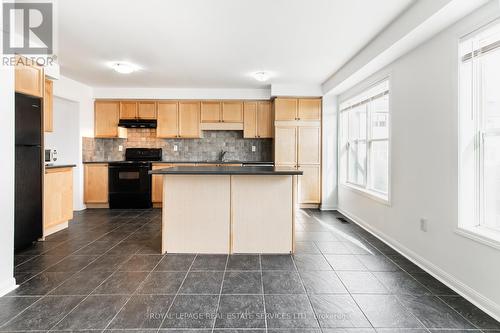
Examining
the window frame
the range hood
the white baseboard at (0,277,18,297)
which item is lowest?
the white baseboard at (0,277,18,297)

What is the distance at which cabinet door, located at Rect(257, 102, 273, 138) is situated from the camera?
5.72 metres

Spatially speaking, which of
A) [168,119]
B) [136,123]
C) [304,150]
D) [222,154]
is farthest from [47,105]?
[304,150]

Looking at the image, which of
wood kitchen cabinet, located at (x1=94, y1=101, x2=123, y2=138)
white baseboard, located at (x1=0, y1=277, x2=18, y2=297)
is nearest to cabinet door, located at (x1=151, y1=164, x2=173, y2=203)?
wood kitchen cabinet, located at (x1=94, y1=101, x2=123, y2=138)

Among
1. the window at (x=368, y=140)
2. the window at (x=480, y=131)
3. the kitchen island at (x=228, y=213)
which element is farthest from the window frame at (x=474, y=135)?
the kitchen island at (x=228, y=213)

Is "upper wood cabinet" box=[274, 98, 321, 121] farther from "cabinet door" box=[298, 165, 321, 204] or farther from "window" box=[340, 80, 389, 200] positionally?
"cabinet door" box=[298, 165, 321, 204]

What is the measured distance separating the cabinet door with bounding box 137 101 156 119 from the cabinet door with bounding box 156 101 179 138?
13 centimetres

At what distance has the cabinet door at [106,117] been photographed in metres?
5.66

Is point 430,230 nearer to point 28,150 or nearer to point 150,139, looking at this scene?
point 28,150

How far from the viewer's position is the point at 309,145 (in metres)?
5.36

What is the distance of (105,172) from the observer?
212 inches

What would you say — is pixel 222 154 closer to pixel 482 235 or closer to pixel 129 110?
pixel 129 110

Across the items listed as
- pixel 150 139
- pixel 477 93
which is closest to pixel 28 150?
pixel 150 139

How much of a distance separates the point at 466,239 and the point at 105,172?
578cm

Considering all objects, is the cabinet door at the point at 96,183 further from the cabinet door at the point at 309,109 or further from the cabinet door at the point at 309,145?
the cabinet door at the point at 309,109
